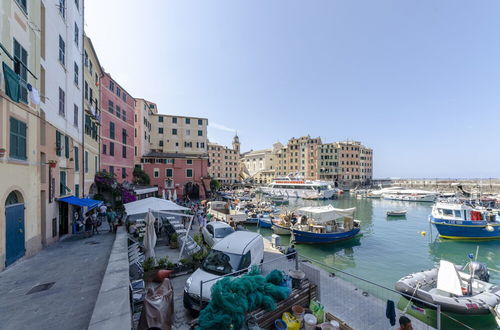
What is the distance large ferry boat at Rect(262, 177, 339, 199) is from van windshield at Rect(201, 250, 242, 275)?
56.0 metres

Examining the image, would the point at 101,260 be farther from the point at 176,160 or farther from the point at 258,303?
the point at 176,160

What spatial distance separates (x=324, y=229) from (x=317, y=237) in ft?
3.67

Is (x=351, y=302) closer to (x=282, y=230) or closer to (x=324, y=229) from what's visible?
(x=324, y=229)

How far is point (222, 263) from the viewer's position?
758 cm

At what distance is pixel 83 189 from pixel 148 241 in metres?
11.0

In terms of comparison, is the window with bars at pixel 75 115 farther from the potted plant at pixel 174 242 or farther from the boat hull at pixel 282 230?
the boat hull at pixel 282 230

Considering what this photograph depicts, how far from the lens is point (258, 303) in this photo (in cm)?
510

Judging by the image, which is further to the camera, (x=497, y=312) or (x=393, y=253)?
(x=393, y=253)

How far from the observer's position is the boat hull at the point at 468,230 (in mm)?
21641

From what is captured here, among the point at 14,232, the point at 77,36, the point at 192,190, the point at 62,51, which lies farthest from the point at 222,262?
the point at 192,190

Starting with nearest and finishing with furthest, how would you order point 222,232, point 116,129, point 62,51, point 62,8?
point 62,8, point 62,51, point 222,232, point 116,129

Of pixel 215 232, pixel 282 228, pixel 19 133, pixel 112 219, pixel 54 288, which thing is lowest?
pixel 282 228

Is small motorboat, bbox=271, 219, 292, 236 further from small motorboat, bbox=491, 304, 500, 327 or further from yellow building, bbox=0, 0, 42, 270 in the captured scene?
yellow building, bbox=0, 0, 42, 270

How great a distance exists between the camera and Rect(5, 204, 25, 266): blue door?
27.1ft
